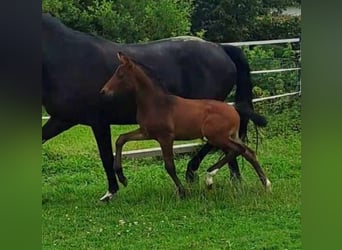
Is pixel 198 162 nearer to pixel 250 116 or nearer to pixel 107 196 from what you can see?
pixel 250 116

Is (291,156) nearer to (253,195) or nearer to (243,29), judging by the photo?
(253,195)

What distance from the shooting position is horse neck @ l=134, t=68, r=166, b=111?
310 centimetres

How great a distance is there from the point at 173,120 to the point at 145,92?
20 centimetres

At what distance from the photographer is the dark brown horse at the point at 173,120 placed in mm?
3105

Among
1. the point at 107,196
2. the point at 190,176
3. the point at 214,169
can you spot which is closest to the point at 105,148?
the point at 107,196

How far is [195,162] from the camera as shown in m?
3.14

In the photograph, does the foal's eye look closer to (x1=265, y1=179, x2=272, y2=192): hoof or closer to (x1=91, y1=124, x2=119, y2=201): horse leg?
(x1=91, y1=124, x2=119, y2=201): horse leg

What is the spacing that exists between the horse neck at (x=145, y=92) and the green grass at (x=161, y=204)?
15cm

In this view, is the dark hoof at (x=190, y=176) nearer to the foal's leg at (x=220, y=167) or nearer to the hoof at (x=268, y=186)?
the foal's leg at (x=220, y=167)

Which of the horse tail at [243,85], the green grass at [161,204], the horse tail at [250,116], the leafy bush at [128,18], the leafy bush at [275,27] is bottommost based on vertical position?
the green grass at [161,204]

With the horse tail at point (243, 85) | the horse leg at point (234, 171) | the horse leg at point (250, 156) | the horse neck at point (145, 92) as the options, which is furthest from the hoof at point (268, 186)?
the horse neck at point (145, 92)

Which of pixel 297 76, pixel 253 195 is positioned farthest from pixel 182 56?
pixel 253 195
